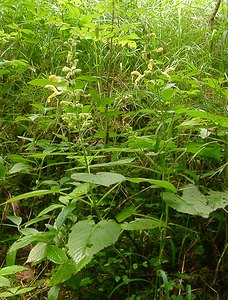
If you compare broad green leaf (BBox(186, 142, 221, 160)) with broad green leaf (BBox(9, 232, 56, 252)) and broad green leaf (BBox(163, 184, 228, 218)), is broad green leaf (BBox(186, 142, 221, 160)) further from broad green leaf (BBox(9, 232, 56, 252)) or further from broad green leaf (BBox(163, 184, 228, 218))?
broad green leaf (BBox(9, 232, 56, 252))

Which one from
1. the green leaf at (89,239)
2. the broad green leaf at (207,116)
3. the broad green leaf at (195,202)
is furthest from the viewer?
the broad green leaf at (207,116)

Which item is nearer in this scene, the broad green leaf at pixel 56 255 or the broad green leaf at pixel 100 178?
the broad green leaf at pixel 100 178

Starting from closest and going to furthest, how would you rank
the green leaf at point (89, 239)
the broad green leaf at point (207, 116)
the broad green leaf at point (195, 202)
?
the green leaf at point (89, 239) < the broad green leaf at point (195, 202) < the broad green leaf at point (207, 116)

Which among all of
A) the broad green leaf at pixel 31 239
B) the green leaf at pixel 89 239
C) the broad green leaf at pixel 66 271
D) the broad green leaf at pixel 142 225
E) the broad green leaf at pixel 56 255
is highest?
the green leaf at pixel 89 239

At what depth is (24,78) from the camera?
2373 millimetres

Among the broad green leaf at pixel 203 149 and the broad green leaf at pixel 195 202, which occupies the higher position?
the broad green leaf at pixel 203 149

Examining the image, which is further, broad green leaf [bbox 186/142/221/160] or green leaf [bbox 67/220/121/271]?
broad green leaf [bbox 186/142/221/160]

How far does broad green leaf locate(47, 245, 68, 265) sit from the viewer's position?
46.4 inches

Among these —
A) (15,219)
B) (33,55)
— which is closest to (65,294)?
(15,219)

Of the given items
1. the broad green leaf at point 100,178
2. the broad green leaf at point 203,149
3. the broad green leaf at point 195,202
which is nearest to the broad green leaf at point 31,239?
the broad green leaf at point 100,178

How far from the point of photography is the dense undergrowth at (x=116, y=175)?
123cm

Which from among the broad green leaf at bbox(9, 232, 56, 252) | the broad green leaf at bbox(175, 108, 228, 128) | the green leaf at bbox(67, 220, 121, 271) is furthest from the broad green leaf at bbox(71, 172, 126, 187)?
the broad green leaf at bbox(175, 108, 228, 128)

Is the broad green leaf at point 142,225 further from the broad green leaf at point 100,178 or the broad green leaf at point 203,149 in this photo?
the broad green leaf at point 203,149

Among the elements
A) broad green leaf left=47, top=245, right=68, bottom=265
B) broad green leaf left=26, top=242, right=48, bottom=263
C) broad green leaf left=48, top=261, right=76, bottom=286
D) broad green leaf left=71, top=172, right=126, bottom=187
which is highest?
broad green leaf left=71, top=172, right=126, bottom=187
